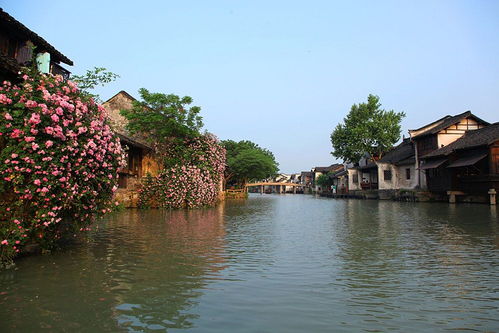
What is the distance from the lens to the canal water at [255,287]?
4.49m

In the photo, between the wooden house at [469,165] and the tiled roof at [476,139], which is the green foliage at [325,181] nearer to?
the wooden house at [469,165]

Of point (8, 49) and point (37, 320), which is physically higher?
point (8, 49)

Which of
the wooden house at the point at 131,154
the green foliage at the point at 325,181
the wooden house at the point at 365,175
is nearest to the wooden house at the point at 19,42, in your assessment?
the wooden house at the point at 131,154

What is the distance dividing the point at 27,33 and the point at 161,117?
931cm

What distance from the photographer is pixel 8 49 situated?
16.7 meters

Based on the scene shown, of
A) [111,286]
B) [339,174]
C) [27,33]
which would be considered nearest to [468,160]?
[27,33]

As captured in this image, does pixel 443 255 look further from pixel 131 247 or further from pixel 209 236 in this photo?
pixel 131 247

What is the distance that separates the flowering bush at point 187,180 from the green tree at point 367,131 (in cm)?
3081

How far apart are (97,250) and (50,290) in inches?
138

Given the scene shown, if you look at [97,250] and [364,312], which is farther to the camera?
[97,250]

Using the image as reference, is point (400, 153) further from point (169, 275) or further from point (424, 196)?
point (169, 275)

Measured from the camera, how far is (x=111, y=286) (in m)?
6.00

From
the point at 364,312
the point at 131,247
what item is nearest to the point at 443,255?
the point at 364,312

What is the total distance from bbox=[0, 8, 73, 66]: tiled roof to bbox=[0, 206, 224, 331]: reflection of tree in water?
36.9ft
